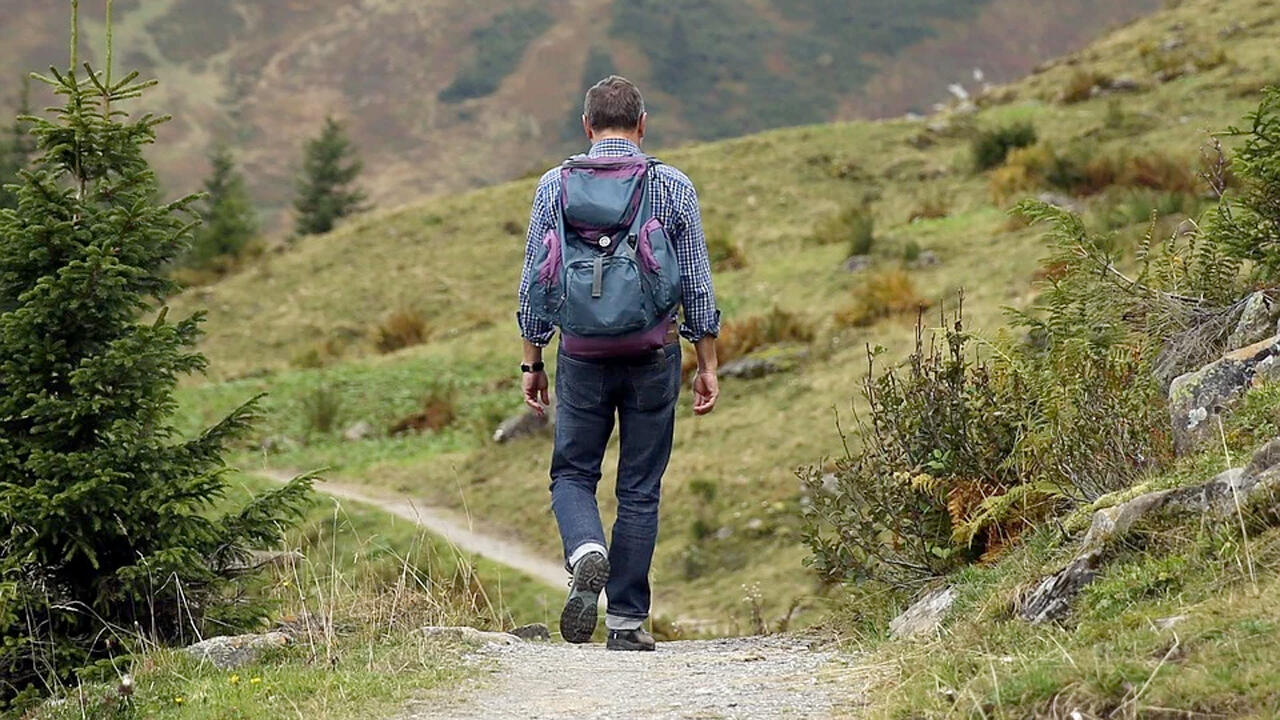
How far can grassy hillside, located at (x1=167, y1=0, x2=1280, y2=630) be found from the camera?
42.2 ft

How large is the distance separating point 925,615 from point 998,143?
55.8 feet

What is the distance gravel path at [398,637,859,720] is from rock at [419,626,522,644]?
0.09 metres

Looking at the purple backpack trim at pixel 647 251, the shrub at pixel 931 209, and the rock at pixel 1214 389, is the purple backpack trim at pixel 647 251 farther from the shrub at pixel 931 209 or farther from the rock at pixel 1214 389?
the shrub at pixel 931 209

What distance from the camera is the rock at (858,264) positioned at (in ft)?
58.8

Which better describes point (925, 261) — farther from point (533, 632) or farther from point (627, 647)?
point (627, 647)

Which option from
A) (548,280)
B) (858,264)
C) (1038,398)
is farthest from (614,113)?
(858,264)

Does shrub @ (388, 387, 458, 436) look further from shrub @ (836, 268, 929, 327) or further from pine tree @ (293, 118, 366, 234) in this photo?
pine tree @ (293, 118, 366, 234)

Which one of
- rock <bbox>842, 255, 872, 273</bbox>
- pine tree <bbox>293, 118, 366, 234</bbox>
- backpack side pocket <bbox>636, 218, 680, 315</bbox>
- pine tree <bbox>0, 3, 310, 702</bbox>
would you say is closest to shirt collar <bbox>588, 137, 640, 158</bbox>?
backpack side pocket <bbox>636, 218, 680, 315</bbox>

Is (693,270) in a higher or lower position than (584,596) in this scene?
higher

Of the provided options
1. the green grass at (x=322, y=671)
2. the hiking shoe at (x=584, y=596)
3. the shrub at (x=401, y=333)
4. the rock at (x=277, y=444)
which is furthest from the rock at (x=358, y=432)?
the hiking shoe at (x=584, y=596)

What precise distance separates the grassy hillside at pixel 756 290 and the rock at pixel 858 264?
8 centimetres

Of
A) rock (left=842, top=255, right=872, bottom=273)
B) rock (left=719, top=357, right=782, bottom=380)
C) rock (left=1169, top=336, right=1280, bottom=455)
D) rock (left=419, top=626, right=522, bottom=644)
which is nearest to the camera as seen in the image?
rock (left=1169, top=336, right=1280, bottom=455)

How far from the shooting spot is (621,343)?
568 centimetres

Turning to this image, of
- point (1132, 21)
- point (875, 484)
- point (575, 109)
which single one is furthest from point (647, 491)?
point (575, 109)
